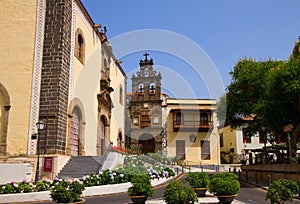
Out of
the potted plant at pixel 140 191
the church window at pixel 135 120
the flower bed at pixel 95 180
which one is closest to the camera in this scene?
the potted plant at pixel 140 191

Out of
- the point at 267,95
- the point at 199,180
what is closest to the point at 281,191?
the point at 199,180

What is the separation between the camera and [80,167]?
15.3 metres

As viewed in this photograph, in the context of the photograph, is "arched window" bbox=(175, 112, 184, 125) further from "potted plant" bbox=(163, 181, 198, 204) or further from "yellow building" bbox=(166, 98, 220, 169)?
"potted plant" bbox=(163, 181, 198, 204)

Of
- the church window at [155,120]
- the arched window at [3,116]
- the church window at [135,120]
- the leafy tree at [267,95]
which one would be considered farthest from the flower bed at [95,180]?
the church window at [135,120]

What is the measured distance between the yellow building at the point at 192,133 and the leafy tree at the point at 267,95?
911 cm

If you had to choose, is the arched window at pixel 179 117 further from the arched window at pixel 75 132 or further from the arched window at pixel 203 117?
the arched window at pixel 75 132

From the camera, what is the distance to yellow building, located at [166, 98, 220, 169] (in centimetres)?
3281

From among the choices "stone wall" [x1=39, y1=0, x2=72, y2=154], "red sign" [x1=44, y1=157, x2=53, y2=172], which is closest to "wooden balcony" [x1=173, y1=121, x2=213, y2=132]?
"stone wall" [x1=39, y1=0, x2=72, y2=154]

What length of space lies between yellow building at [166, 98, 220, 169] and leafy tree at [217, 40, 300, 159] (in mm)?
9109

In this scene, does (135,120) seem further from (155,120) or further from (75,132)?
(75,132)

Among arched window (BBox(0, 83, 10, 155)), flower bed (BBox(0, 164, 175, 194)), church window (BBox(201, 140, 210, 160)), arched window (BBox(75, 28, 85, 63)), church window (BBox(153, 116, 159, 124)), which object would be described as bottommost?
flower bed (BBox(0, 164, 175, 194))

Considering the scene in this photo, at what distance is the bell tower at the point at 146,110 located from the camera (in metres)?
33.6

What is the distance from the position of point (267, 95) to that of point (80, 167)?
11.1m

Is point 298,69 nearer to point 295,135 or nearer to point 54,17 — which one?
point 295,135
